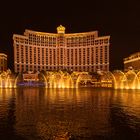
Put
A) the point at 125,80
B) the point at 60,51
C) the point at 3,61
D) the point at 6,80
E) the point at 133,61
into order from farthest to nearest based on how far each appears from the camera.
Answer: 1. the point at 3,61
2. the point at 60,51
3. the point at 133,61
4. the point at 6,80
5. the point at 125,80

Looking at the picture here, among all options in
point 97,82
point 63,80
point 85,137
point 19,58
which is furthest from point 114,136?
point 19,58

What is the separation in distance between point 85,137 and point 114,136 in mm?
1952

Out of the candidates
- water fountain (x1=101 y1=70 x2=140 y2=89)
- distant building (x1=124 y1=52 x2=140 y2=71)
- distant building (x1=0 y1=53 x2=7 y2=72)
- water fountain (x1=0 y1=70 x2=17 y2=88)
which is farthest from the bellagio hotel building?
water fountain (x1=101 y1=70 x2=140 y2=89)

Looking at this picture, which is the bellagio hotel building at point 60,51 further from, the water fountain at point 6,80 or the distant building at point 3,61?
the water fountain at point 6,80

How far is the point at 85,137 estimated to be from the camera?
1678 cm

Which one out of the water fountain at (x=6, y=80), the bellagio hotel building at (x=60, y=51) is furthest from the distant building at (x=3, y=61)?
the water fountain at (x=6, y=80)

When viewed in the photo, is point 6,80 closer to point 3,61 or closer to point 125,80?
point 125,80

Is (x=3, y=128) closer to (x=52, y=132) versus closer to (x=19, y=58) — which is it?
(x=52, y=132)

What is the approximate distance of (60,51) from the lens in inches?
7003

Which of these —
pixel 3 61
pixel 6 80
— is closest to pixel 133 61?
pixel 3 61

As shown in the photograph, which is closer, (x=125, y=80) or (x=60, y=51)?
(x=125, y=80)

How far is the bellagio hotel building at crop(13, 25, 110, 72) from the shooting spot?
6644 inches

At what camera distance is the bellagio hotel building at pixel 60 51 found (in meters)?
169

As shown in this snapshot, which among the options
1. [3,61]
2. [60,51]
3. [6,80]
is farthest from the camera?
[3,61]
